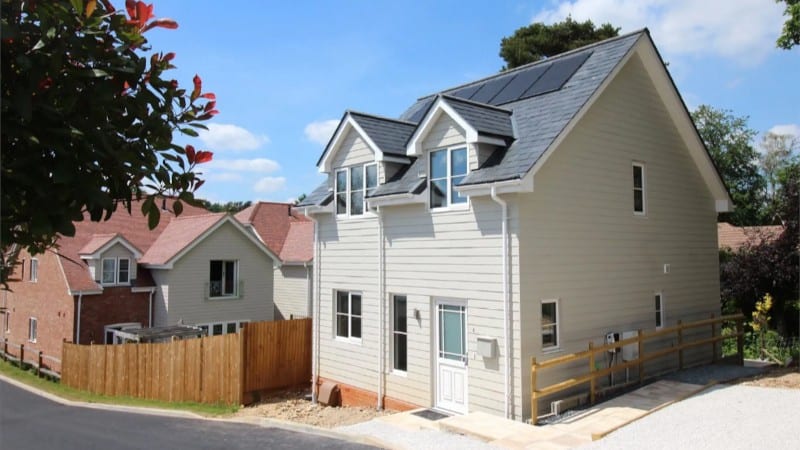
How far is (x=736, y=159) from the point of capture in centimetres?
4553

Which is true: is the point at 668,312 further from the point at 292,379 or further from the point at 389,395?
the point at 292,379

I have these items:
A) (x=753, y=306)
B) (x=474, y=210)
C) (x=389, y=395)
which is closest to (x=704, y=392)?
(x=474, y=210)

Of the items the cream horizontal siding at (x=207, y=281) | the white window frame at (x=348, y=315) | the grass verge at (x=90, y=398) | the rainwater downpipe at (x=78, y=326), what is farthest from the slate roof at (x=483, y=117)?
the rainwater downpipe at (x=78, y=326)

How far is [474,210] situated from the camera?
12.9 m

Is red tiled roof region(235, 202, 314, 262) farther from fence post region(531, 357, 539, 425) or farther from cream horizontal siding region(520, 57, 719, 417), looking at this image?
fence post region(531, 357, 539, 425)

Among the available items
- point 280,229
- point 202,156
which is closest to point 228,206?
point 280,229

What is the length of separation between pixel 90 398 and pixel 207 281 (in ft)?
31.7

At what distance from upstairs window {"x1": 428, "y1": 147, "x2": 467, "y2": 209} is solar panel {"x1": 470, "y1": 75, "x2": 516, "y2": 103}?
407cm

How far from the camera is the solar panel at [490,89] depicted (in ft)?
57.2

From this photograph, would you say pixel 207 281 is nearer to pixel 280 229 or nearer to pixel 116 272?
pixel 116 272

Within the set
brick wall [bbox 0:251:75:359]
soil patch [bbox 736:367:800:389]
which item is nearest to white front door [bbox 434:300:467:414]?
soil patch [bbox 736:367:800:389]

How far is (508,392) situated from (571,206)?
447 cm

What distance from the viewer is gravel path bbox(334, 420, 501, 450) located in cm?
1047

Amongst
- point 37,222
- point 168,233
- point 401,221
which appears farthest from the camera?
point 168,233
